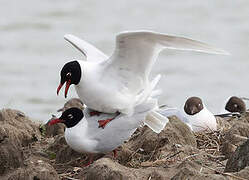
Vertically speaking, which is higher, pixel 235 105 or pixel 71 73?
pixel 71 73

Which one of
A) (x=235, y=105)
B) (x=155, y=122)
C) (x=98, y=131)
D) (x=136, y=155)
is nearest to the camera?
(x=136, y=155)

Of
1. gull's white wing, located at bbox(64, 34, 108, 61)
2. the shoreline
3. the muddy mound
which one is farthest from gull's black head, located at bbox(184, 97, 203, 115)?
the muddy mound

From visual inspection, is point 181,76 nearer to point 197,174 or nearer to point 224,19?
point 224,19

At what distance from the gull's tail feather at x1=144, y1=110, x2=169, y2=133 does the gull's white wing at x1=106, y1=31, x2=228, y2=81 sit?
39 cm

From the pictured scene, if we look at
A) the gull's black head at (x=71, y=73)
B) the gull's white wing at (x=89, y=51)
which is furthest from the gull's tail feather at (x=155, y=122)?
the gull's white wing at (x=89, y=51)

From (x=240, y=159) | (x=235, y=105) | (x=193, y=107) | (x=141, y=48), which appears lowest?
(x=235, y=105)

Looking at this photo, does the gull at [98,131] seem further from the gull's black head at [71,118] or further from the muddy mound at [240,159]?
the muddy mound at [240,159]

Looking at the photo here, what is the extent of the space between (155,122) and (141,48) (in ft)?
2.29

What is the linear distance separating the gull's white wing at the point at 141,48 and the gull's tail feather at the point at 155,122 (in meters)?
0.39

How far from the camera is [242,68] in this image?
17984 millimetres

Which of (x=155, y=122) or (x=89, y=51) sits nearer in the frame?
(x=155, y=122)

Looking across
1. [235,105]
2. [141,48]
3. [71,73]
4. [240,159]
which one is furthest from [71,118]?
[235,105]

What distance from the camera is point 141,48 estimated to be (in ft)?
23.9

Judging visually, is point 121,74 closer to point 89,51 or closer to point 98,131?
point 98,131
